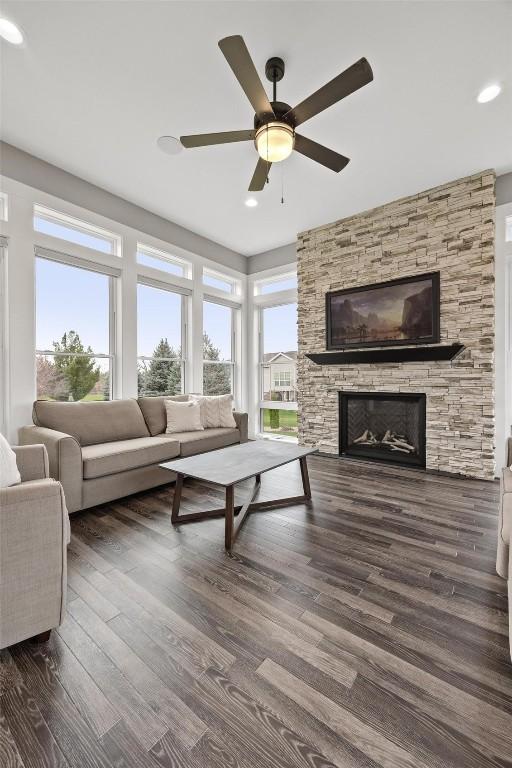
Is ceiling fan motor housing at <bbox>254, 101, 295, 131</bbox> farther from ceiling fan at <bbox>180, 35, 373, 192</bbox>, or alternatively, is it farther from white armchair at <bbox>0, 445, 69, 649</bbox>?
white armchair at <bbox>0, 445, 69, 649</bbox>

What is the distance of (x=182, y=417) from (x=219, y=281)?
8.90 feet

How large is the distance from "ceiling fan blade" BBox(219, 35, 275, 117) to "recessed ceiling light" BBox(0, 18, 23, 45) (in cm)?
141

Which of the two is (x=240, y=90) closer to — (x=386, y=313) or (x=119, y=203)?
(x=119, y=203)

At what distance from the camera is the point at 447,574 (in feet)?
6.11

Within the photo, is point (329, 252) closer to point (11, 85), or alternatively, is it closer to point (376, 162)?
point (376, 162)

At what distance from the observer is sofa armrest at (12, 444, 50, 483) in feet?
6.51

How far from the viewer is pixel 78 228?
12.1 ft

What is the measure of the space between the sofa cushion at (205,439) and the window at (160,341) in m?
1.06

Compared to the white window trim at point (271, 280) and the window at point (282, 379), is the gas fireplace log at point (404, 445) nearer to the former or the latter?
the window at point (282, 379)

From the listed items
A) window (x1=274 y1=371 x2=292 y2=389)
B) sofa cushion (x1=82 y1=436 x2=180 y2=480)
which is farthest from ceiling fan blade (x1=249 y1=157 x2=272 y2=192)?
window (x1=274 y1=371 x2=292 y2=389)

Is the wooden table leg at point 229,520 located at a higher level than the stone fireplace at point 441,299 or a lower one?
lower

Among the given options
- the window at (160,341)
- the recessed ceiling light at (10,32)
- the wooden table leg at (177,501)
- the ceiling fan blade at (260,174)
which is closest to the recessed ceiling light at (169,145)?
the ceiling fan blade at (260,174)

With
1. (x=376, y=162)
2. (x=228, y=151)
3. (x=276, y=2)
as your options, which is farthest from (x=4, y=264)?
(x=376, y=162)

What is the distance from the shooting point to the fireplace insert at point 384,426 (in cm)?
401
